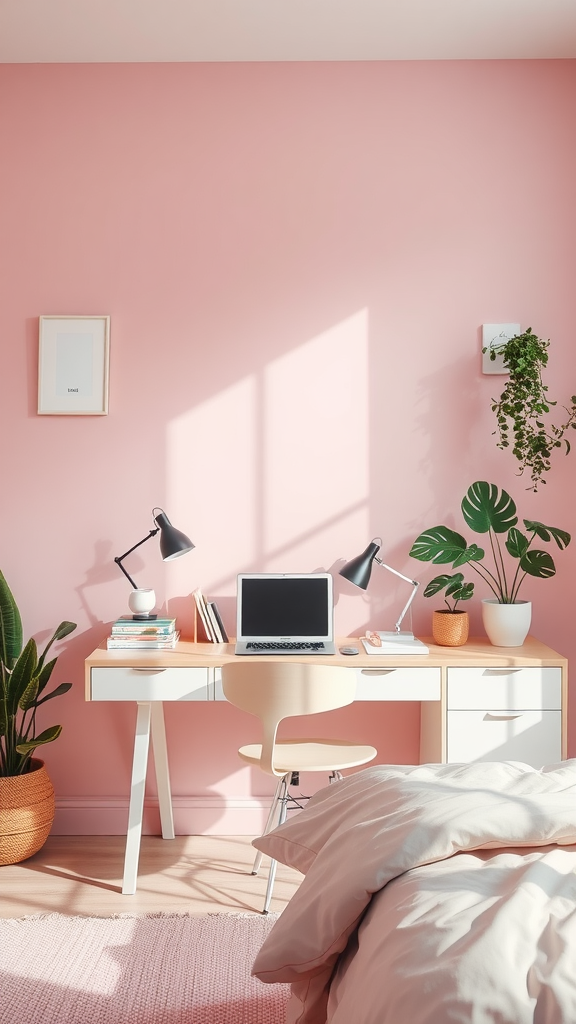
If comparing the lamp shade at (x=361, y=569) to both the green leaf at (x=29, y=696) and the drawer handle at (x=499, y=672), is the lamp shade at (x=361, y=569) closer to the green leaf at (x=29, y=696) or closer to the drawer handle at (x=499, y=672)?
the drawer handle at (x=499, y=672)

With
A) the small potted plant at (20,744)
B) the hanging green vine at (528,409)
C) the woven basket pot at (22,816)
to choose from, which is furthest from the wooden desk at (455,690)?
the hanging green vine at (528,409)

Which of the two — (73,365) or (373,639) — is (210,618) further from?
(73,365)

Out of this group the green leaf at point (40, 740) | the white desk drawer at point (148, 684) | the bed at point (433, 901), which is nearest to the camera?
the bed at point (433, 901)

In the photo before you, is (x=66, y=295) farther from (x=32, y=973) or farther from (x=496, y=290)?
(x=32, y=973)

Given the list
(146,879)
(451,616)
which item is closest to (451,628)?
(451,616)

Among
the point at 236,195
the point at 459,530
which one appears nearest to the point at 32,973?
the point at 459,530

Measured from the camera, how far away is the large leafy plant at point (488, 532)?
3.06 m

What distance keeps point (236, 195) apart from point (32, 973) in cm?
271

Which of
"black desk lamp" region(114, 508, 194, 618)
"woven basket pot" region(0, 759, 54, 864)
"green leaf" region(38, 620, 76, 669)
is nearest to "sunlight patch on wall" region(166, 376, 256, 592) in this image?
"black desk lamp" region(114, 508, 194, 618)

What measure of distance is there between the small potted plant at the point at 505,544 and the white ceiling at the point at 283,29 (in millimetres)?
1640

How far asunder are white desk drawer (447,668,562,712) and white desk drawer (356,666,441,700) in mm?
57

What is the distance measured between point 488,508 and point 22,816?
1984 mm

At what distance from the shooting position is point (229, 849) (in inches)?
123

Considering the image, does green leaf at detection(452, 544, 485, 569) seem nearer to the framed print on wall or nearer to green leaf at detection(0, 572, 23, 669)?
the framed print on wall
